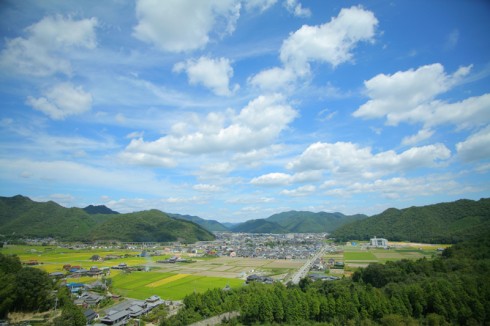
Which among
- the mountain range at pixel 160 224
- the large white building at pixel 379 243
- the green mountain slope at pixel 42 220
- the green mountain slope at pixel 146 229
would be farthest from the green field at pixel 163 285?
the green mountain slope at pixel 42 220

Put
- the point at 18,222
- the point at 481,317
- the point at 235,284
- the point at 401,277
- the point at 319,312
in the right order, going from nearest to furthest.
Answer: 1. the point at 481,317
2. the point at 319,312
3. the point at 401,277
4. the point at 235,284
5. the point at 18,222

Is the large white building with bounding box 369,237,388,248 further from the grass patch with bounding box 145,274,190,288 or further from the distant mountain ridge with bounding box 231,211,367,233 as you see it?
the distant mountain ridge with bounding box 231,211,367,233

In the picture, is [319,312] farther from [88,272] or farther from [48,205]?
[48,205]

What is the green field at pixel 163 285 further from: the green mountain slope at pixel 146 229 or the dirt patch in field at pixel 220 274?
the green mountain slope at pixel 146 229

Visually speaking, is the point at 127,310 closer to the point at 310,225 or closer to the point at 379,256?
the point at 379,256

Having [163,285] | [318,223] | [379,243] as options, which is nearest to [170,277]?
[163,285]

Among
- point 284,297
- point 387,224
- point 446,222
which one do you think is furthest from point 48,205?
point 446,222

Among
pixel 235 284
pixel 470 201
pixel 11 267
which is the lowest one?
pixel 235 284

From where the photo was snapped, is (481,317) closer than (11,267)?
Yes
